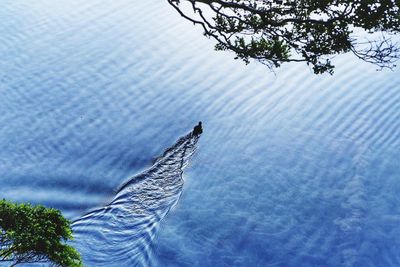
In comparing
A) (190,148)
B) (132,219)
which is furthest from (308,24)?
(132,219)

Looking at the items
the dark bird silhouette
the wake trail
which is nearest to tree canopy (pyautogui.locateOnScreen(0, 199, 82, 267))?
the wake trail

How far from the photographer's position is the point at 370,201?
12.1m

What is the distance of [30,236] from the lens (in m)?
6.34

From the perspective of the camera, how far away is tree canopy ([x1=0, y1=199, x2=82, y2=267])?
20.7ft

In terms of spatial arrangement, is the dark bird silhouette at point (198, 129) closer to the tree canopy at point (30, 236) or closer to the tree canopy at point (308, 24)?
the tree canopy at point (308, 24)

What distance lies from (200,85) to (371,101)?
5.62m

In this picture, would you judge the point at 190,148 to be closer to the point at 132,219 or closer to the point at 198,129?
the point at 198,129

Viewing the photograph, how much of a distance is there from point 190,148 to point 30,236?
7.42 m

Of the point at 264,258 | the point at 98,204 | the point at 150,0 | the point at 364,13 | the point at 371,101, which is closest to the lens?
the point at 364,13

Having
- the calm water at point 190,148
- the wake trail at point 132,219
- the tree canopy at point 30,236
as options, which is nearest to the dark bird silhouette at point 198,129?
the calm water at point 190,148

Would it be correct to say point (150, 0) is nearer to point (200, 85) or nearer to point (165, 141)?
point (200, 85)

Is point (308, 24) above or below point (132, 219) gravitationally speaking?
above

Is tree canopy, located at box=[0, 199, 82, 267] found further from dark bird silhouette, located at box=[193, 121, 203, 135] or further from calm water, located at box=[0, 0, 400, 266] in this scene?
dark bird silhouette, located at box=[193, 121, 203, 135]

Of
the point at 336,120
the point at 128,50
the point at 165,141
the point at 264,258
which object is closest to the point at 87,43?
the point at 128,50
